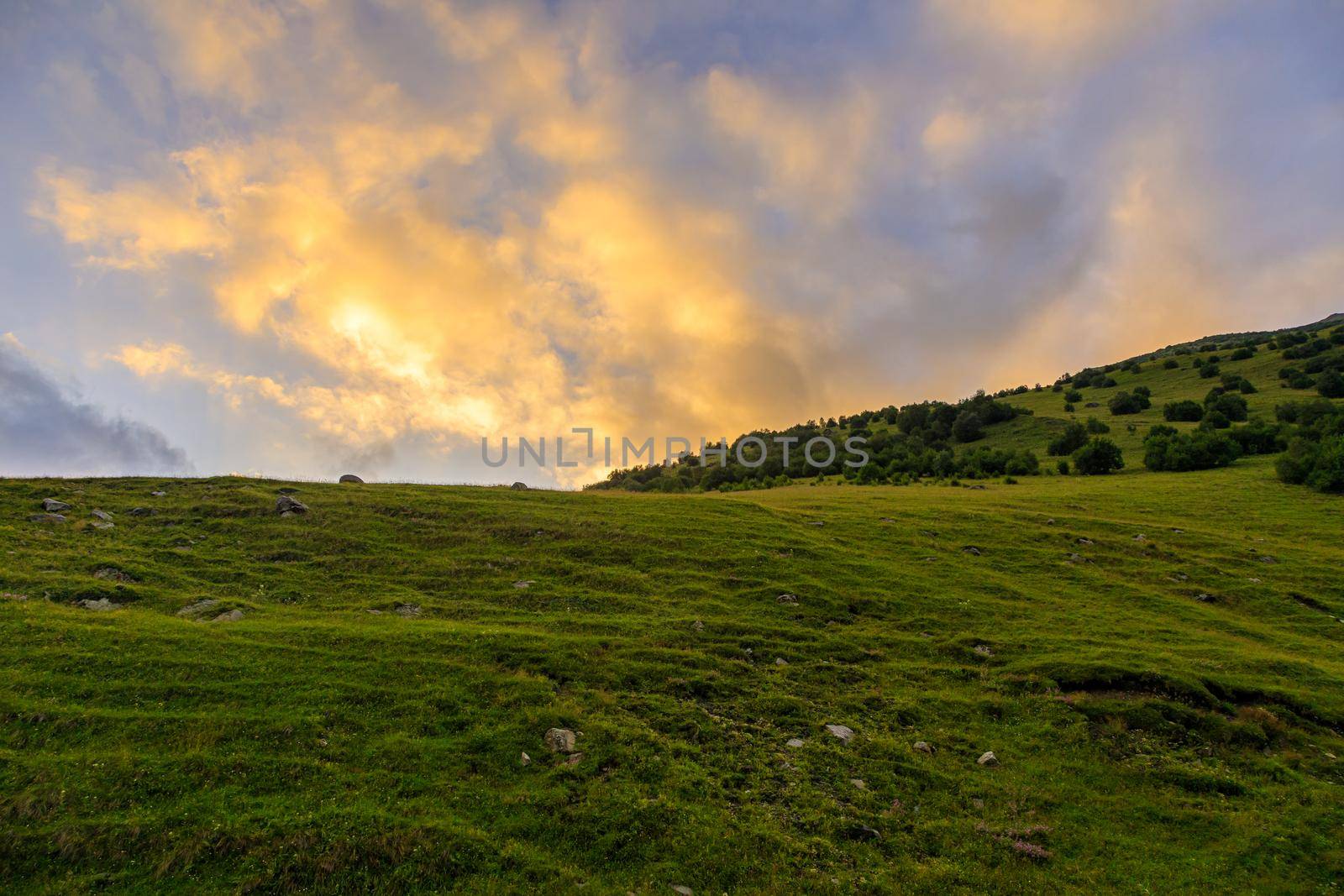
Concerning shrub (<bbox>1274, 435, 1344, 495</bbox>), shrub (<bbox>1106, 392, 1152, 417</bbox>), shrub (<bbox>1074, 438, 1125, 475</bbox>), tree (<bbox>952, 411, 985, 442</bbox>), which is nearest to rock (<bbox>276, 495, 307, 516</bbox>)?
shrub (<bbox>1274, 435, 1344, 495</bbox>)

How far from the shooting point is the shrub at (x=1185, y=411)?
87.8 meters

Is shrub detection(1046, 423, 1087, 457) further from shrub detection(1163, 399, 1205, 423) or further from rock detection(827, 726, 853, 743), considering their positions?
rock detection(827, 726, 853, 743)

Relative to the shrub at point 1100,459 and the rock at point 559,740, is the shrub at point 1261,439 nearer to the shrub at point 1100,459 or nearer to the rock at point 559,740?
the shrub at point 1100,459

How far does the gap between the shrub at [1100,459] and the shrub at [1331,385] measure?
1603 inches

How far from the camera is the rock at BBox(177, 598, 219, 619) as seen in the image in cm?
2066

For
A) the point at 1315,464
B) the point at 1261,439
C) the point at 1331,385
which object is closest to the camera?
the point at 1315,464

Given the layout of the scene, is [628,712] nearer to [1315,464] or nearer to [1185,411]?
[1315,464]

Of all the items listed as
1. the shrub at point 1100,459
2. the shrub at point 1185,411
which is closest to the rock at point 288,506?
the shrub at point 1100,459

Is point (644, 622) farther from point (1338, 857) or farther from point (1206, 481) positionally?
point (1206, 481)

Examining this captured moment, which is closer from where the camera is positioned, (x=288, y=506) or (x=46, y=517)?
(x=46, y=517)

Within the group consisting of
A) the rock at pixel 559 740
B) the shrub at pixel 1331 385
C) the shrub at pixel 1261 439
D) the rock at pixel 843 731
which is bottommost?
the rock at pixel 843 731

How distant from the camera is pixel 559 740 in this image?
15.2 meters

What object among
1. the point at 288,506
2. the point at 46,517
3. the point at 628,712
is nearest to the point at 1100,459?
the point at 628,712

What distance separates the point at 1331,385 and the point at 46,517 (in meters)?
135
